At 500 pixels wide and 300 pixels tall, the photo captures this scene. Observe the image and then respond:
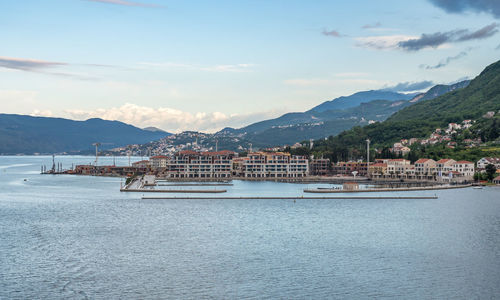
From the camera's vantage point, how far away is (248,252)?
30.2 meters

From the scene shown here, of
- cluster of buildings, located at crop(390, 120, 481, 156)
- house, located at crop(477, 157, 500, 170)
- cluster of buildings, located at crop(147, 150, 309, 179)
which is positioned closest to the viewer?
house, located at crop(477, 157, 500, 170)

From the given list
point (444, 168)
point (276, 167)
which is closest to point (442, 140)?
point (444, 168)

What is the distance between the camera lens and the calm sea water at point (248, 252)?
76.0 feet

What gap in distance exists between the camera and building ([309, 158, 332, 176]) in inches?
4424

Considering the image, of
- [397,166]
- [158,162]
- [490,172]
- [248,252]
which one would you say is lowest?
[248,252]

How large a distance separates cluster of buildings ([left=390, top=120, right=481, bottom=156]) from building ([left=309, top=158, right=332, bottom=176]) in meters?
18.9

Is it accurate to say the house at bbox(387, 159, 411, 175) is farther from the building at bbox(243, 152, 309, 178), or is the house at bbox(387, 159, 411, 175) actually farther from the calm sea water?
the calm sea water

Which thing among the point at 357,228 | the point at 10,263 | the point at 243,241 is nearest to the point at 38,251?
the point at 10,263

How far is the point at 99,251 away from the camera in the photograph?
3025cm

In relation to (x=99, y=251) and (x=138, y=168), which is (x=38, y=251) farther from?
(x=138, y=168)

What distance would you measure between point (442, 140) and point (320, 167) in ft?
118

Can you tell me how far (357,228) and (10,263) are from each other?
22651 millimetres

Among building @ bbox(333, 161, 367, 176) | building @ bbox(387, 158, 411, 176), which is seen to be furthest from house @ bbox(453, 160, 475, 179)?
building @ bbox(333, 161, 367, 176)

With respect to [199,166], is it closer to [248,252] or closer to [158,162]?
[158,162]
